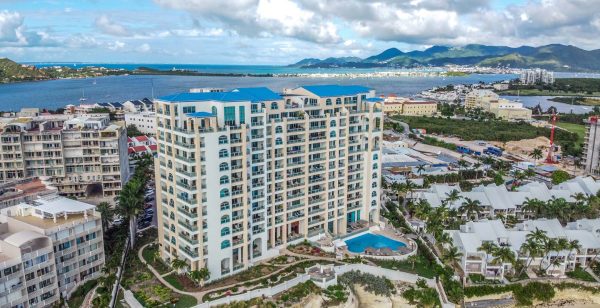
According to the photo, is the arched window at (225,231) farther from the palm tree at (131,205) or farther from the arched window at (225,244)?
the palm tree at (131,205)

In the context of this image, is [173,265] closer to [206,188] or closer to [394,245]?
[206,188]

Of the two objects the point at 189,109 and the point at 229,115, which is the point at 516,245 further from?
the point at 189,109

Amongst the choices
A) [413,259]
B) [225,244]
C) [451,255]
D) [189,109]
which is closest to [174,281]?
[225,244]

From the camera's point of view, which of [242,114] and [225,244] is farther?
[242,114]

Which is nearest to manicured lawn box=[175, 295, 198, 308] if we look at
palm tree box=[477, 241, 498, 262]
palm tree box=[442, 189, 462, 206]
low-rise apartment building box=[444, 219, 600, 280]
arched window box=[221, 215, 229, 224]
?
arched window box=[221, 215, 229, 224]

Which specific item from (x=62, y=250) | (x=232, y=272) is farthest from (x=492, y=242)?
(x=62, y=250)

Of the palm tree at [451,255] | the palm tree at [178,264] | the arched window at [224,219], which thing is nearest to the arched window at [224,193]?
the arched window at [224,219]

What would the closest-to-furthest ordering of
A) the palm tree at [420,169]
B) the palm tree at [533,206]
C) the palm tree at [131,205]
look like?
the palm tree at [131,205] → the palm tree at [533,206] → the palm tree at [420,169]
